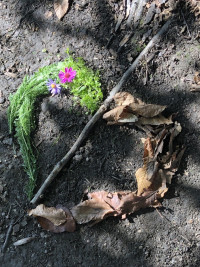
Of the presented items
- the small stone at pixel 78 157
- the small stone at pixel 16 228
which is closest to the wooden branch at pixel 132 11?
the small stone at pixel 78 157

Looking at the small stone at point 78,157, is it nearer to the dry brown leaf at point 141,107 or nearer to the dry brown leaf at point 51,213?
the dry brown leaf at point 51,213

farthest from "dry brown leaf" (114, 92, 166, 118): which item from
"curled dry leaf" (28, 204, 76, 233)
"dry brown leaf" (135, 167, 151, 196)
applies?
"curled dry leaf" (28, 204, 76, 233)

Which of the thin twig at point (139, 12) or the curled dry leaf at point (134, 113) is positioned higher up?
the thin twig at point (139, 12)

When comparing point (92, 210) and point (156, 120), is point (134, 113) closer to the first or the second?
point (156, 120)

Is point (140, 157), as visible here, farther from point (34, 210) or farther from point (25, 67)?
point (25, 67)

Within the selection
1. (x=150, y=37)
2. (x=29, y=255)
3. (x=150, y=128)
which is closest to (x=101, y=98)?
(x=150, y=128)

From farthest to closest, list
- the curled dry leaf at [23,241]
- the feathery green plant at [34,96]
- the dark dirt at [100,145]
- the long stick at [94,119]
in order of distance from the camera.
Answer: the feathery green plant at [34,96] < the long stick at [94,119] < the curled dry leaf at [23,241] < the dark dirt at [100,145]
